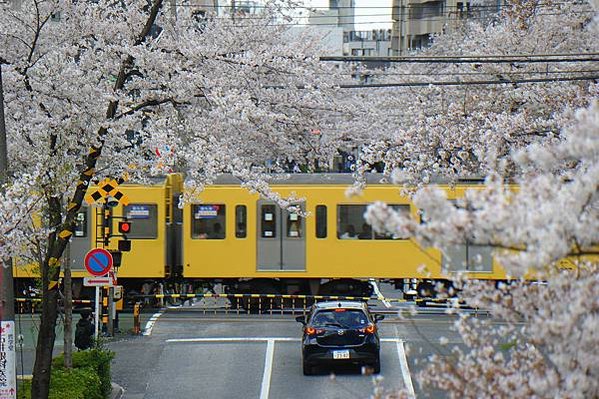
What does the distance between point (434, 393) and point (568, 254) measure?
12.4 meters

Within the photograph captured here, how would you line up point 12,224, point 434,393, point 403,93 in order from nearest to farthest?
point 12,224, point 434,393, point 403,93

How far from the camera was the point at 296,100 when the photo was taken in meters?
15.2

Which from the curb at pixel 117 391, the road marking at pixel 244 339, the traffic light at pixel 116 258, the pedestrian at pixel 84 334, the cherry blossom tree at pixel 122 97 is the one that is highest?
the cherry blossom tree at pixel 122 97

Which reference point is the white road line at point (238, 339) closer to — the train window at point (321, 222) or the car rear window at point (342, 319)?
the car rear window at point (342, 319)

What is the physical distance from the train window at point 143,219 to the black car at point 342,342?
31.5ft

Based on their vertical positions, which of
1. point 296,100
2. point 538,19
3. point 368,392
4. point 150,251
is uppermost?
point 538,19

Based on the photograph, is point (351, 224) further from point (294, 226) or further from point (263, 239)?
point (263, 239)

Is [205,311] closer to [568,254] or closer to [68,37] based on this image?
[68,37]

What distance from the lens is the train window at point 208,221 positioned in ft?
93.6

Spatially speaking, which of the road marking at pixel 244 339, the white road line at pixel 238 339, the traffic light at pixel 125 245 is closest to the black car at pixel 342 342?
the road marking at pixel 244 339

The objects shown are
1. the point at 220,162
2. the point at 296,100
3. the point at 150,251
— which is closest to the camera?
the point at 220,162

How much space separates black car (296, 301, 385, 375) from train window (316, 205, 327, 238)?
28.1 feet

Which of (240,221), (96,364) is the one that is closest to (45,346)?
(96,364)

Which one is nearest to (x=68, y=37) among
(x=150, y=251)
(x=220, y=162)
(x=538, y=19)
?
(x=220, y=162)
